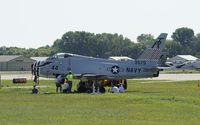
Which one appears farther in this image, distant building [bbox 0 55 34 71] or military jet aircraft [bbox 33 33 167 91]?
distant building [bbox 0 55 34 71]

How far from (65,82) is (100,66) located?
335 inches

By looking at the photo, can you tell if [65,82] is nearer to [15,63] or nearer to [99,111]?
[99,111]

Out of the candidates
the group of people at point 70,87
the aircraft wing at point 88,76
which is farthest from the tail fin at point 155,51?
the group of people at point 70,87

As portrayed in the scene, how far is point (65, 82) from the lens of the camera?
47.6 m

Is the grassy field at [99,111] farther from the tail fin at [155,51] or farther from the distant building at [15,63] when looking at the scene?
the distant building at [15,63]

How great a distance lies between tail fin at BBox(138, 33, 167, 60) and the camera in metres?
57.5

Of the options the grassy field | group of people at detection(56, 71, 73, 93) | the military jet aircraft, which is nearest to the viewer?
the grassy field

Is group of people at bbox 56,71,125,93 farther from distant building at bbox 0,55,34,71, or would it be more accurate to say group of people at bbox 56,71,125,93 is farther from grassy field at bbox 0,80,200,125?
distant building at bbox 0,55,34,71

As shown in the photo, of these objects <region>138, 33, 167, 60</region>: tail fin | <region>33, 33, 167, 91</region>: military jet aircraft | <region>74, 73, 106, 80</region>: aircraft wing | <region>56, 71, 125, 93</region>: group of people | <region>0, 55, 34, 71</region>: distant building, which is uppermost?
<region>0, 55, 34, 71</region>: distant building

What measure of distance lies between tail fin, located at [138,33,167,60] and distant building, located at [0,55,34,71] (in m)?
102

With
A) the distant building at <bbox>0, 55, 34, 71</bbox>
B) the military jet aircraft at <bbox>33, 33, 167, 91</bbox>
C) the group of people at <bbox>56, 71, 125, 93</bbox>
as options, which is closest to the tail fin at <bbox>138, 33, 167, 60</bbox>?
the military jet aircraft at <bbox>33, 33, 167, 91</bbox>

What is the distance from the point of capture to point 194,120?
25359 millimetres

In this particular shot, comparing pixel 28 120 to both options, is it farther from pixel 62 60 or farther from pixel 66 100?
pixel 62 60

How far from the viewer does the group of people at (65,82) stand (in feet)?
151
